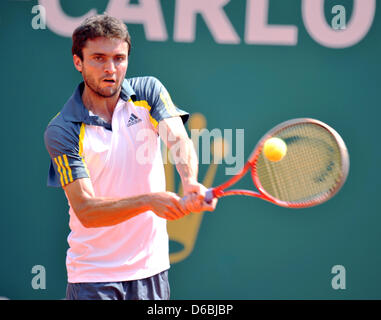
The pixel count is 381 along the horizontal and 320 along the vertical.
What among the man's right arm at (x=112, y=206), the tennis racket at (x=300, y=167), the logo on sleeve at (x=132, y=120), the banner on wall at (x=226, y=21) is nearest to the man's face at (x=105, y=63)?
the logo on sleeve at (x=132, y=120)

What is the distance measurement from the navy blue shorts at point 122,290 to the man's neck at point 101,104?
709 mm

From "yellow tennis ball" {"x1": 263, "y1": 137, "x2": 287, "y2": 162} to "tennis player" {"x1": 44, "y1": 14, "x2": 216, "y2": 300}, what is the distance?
1.01 ft

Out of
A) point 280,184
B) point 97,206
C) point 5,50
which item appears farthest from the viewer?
point 5,50

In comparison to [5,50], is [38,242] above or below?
below

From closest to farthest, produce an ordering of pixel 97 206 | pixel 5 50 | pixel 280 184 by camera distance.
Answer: pixel 97 206 → pixel 280 184 → pixel 5 50

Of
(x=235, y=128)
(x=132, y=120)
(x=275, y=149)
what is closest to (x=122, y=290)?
(x=132, y=120)

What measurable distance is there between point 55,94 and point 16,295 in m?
1.27

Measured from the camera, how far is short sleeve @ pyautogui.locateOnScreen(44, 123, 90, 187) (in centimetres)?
247

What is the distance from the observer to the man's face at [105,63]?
8.30ft

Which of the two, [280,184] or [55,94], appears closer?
[280,184]

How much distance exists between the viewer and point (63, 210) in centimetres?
378

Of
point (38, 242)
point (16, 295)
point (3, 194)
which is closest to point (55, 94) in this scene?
point (3, 194)

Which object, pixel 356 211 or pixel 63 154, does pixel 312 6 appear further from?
pixel 63 154

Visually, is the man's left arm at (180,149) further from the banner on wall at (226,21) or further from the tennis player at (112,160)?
the banner on wall at (226,21)
